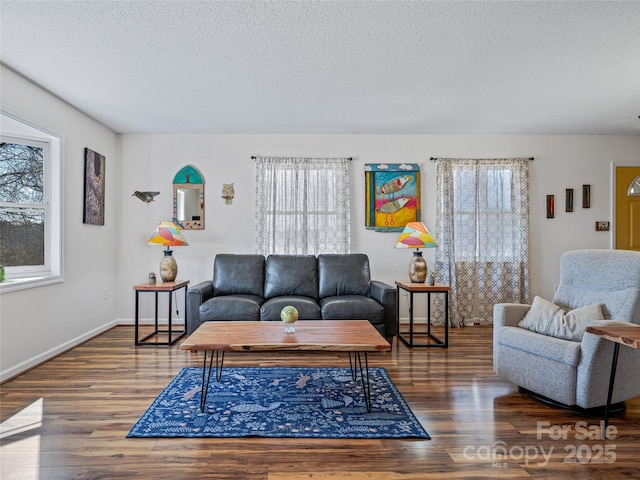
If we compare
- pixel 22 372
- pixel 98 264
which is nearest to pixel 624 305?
pixel 22 372

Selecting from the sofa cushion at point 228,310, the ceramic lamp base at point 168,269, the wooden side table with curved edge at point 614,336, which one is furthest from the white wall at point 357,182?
the wooden side table with curved edge at point 614,336

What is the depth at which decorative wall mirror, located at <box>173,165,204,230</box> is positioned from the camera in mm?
4914

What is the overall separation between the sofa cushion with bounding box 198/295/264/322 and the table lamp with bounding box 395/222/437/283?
178cm

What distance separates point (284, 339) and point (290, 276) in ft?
6.15

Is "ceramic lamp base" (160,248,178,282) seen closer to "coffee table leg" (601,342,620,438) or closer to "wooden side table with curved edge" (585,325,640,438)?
Result: "wooden side table with curved edge" (585,325,640,438)

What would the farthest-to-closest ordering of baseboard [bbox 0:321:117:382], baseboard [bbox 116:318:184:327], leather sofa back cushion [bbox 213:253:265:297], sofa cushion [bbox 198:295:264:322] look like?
baseboard [bbox 116:318:184:327], leather sofa back cushion [bbox 213:253:265:297], sofa cushion [bbox 198:295:264:322], baseboard [bbox 0:321:117:382]

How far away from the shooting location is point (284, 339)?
2.47 metres

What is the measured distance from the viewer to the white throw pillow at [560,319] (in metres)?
2.48

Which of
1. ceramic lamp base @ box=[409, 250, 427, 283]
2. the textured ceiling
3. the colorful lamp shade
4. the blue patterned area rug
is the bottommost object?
the blue patterned area rug

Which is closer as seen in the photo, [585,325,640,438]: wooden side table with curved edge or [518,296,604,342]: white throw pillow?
[585,325,640,438]: wooden side table with curved edge

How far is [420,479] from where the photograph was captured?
1.71 metres

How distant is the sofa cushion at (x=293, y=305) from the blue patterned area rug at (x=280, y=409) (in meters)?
0.73
